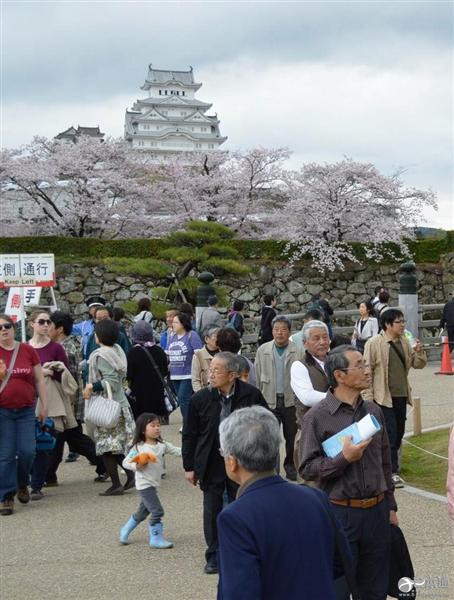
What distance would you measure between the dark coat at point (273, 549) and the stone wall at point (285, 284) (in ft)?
71.2

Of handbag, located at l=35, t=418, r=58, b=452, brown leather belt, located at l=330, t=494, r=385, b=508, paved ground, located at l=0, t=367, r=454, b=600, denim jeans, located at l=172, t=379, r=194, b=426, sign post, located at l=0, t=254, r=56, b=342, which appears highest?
sign post, located at l=0, t=254, r=56, b=342

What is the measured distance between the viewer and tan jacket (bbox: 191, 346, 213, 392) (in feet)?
24.7

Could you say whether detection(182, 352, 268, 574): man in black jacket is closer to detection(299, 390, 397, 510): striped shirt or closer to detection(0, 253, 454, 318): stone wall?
detection(299, 390, 397, 510): striped shirt

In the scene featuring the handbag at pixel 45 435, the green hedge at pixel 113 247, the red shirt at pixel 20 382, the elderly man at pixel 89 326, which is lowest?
the handbag at pixel 45 435

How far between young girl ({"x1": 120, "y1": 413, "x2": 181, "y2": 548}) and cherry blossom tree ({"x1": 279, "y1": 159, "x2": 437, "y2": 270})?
20443 mm

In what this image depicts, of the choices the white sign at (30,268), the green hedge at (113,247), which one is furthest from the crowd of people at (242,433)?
the green hedge at (113,247)

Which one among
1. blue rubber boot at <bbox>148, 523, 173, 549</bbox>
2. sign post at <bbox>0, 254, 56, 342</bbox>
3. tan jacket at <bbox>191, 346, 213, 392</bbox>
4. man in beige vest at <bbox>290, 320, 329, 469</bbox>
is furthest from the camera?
sign post at <bbox>0, 254, 56, 342</bbox>

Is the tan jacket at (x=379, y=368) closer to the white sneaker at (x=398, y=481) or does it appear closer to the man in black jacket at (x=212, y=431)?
the white sneaker at (x=398, y=481)

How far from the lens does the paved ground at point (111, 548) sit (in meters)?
5.12

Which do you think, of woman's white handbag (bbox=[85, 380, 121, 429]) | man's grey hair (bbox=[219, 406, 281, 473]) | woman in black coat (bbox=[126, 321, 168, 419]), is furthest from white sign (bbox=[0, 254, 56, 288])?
man's grey hair (bbox=[219, 406, 281, 473])

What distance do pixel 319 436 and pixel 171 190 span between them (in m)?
25.7

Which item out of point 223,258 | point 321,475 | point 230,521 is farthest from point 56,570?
point 223,258

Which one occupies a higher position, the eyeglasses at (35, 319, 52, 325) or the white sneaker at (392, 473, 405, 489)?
the eyeglasses at (35, 319, 52, 325)

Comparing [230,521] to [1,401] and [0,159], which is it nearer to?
[1,401]
